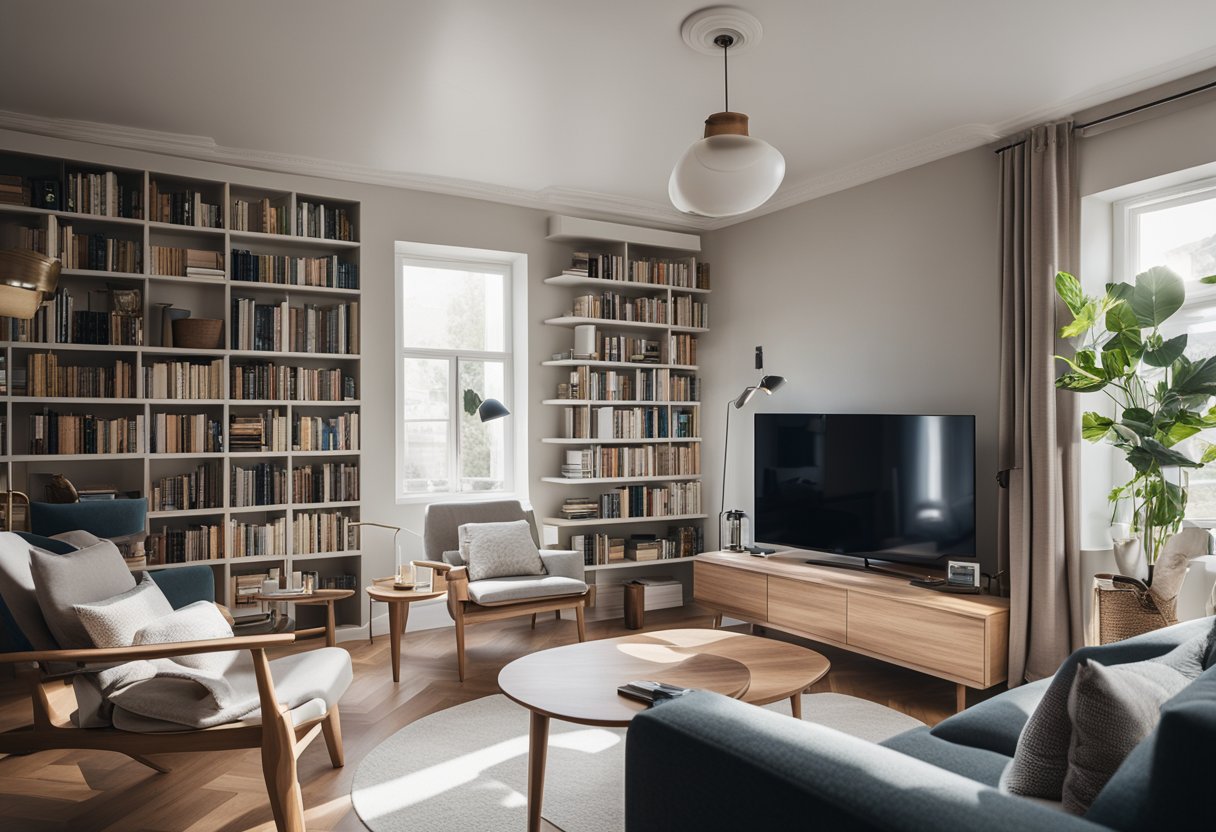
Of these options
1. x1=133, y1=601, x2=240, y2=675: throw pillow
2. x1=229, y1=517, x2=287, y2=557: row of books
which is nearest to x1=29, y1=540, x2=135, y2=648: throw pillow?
x1=133, y1=601, x2=240, y2=675: throw pillow

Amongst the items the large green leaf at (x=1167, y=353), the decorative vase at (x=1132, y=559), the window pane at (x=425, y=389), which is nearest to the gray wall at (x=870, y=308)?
the decorative vase at (x=1132, y=559)

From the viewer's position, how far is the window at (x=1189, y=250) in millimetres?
3564

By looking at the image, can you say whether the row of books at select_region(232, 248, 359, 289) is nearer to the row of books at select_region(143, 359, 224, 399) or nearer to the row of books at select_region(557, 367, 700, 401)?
the row of books at select_region(143, 359, 224, 399)

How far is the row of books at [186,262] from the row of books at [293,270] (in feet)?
0.31

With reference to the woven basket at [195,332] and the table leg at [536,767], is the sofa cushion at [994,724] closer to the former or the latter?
the table leg at [536,767]

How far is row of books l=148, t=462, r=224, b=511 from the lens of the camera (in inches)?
176

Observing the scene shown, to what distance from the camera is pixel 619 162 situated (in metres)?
4.79

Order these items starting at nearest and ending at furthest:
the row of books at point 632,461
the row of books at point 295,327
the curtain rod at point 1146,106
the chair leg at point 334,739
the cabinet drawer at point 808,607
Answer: the chair leg at point 334,739 < the curtain rod at point 1146,106 < the cabinet drawer at point 808,607 < the row of books at point 295,327 < the row of books at point 632,461

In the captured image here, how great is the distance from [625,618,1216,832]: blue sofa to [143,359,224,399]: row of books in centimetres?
387

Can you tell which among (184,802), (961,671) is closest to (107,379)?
(184,802)

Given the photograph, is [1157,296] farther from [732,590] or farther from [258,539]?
[258,539]

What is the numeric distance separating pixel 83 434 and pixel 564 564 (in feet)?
8.67

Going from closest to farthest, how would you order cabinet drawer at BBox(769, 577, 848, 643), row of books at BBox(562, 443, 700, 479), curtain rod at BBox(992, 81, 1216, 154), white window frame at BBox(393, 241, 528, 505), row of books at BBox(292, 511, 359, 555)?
curtain rod at BBox(992, 81, 1216, 154), cabinet drawer at BBox(769, 577, 848, 643), row of books at BBox(292, 511, 359, 555), white window frame at BBox(393, 241, 528, 505), row of books at BBox(562, 443, 700, 479)

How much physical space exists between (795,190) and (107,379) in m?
4.13
